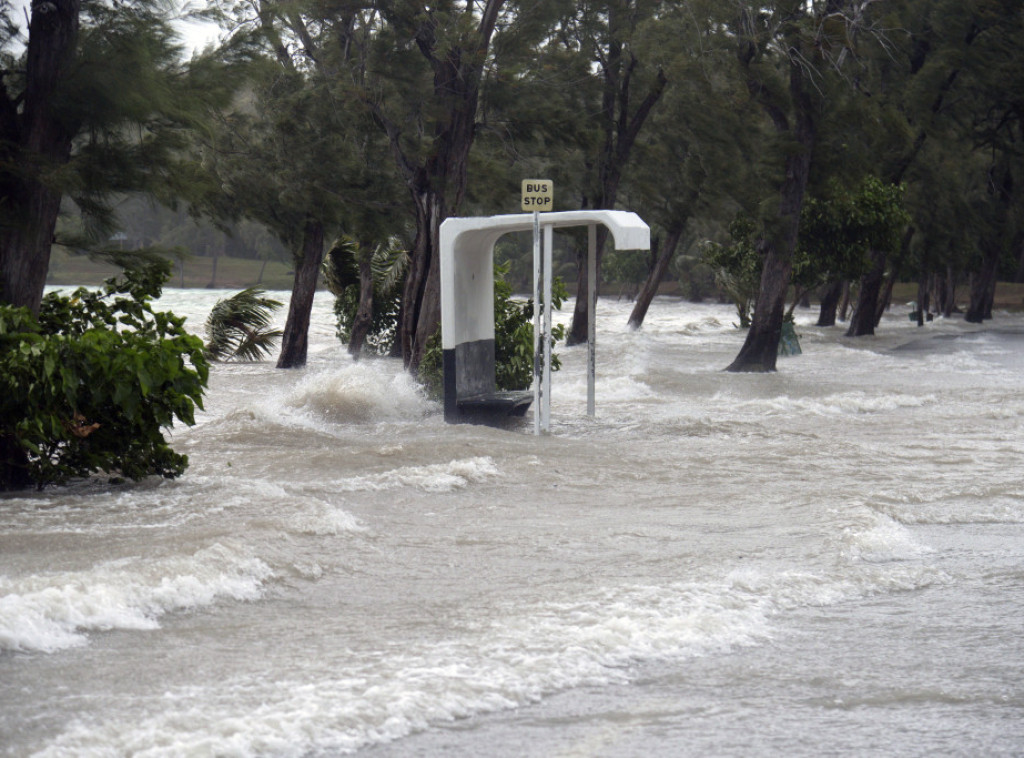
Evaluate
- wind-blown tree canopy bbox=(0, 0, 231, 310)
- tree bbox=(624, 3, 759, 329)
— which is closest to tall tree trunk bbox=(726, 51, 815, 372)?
tree bbox=(624, 3, 759, 329)

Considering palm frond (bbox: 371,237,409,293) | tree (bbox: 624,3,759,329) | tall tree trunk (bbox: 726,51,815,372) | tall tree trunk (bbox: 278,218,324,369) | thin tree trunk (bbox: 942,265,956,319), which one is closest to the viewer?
tree (bbox: 624,3,759,329)

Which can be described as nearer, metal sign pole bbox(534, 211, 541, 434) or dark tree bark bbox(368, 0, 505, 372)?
metal sign pole bbox(534, 211, 541, 434)

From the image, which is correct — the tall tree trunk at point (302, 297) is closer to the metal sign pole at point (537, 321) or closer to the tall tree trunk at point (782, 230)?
the tall tree trunk at point (782, 230)

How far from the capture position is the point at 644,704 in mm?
4535

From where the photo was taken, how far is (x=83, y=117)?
8852 millimetres

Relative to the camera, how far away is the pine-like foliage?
86.2 ft

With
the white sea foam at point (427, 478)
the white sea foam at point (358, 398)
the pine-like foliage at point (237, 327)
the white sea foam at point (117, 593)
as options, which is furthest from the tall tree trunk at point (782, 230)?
the white sea foam at point (117, 593)

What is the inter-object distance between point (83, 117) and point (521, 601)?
5.10 meters

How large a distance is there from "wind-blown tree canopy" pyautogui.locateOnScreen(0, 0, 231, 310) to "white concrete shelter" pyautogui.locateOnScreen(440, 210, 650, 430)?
12.9 ft

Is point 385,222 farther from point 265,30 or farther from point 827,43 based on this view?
point 265,30

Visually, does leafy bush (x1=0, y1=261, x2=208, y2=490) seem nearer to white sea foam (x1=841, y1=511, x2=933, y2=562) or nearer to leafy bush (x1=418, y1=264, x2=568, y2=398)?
white sea foam (x1=841, y1=511, x2=933, y2=562)

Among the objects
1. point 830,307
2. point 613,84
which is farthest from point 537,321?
point 830,307

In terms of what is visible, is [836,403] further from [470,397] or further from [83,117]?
[83,117]

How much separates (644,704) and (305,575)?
2442 millimetres
